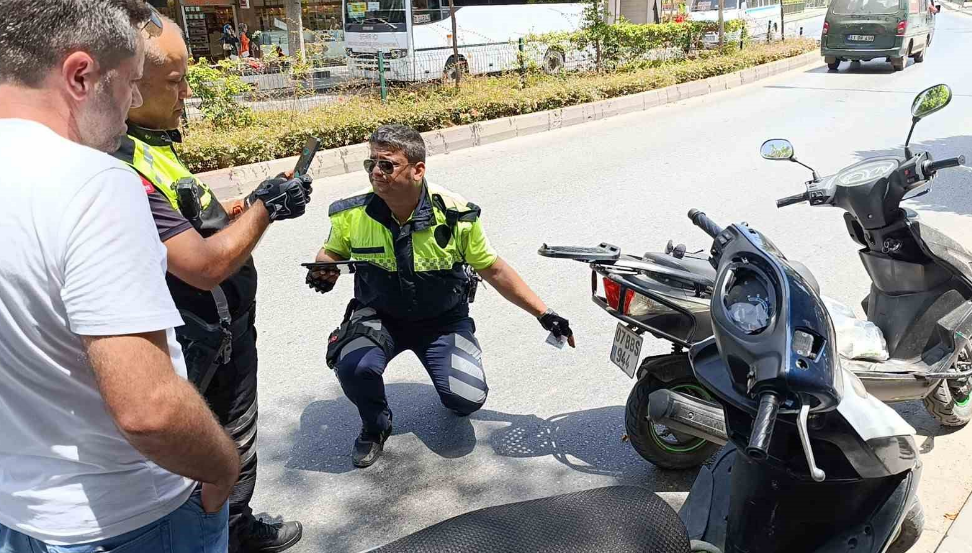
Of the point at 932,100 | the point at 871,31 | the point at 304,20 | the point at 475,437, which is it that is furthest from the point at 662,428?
the point at 304,20

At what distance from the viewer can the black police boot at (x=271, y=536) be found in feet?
8.62

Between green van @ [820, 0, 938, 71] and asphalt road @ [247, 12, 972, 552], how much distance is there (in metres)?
6.70

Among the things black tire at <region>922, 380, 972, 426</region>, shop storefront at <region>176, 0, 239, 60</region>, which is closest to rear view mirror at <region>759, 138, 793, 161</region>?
black tire at <region>922, 380, 972, 426</region>

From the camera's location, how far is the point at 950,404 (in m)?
3.27

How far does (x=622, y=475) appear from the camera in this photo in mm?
3105

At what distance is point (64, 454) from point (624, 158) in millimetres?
8069

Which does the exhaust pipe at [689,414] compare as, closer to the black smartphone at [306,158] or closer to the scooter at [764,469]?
the scooter at [764,469]

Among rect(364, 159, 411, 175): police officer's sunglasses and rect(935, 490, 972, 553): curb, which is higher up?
rect(364, 159, 411, 175): police officer's sunglasses

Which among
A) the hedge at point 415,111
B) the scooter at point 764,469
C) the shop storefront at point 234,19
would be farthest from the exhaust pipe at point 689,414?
the shop storefront at point 234,19

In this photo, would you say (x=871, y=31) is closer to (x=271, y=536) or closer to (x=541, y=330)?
(x=541, y=330)

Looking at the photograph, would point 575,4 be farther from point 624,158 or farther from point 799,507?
point 799,507

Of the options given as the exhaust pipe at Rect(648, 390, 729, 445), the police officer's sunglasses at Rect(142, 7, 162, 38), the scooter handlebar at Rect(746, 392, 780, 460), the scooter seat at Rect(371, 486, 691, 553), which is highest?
the police officer's sunglasses at Rect(142, 7, 162, 38)

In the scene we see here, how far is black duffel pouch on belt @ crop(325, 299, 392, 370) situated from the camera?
10.7ft

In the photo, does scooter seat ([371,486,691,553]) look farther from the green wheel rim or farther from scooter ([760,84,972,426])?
scooter ([760,84,972,426])
